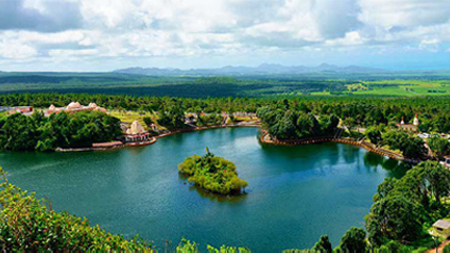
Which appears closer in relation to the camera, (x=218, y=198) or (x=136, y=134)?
(x=218, y=198)

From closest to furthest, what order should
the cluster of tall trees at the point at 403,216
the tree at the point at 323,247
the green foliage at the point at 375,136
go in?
the tree at the point at 323,247 → the cluster of tall trees at the point at 403,216 → the green foliage at the point at 375,136

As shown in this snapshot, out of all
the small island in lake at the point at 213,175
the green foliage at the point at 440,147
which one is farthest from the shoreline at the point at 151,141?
the green foliage at the point at 440,147

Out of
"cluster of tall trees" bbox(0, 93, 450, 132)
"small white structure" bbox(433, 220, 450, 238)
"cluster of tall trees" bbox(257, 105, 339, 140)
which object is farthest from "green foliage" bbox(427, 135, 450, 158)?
"small white structure" bbox(433, 220, 450, 238)

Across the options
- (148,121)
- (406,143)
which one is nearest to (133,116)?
(148,121)

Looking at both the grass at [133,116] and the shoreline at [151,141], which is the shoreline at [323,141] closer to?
the shoreline at [151,141]

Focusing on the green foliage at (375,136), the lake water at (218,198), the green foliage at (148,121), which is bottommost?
the lake water at (218,198)

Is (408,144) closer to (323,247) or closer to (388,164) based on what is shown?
(388,164)
